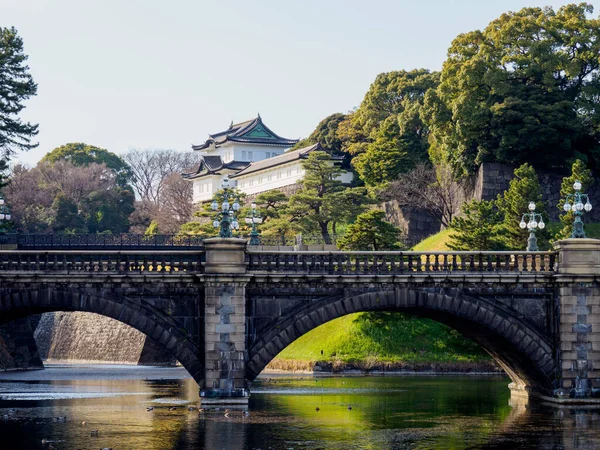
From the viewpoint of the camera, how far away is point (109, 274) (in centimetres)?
4584

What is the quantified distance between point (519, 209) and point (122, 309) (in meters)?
35.5

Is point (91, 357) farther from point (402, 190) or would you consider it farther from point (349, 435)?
point (349, 435)

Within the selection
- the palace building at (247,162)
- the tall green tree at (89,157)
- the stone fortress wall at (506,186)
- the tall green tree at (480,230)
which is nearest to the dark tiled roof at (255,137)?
the palace building at (247,162)

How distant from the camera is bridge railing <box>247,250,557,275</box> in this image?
1854 inches

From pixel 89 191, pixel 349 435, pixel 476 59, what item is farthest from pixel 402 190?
pixel 349 435

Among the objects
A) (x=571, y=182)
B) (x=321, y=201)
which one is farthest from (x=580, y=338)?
(x=321, y=201)

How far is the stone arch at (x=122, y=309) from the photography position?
Result: 4597cm

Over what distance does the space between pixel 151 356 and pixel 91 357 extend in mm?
9187

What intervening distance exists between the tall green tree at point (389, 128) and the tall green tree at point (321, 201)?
623 centimetres

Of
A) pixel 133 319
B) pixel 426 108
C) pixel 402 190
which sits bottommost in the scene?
pixel 133 319

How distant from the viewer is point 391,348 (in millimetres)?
75062

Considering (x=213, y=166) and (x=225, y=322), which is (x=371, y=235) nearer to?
(x=225, y=322)

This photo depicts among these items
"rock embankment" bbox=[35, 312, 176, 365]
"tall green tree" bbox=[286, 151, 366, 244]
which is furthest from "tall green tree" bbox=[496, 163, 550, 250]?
"rock embankment" bbox=[35, 312, 176, 365]

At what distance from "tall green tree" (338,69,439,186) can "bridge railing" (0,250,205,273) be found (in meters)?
55.2
